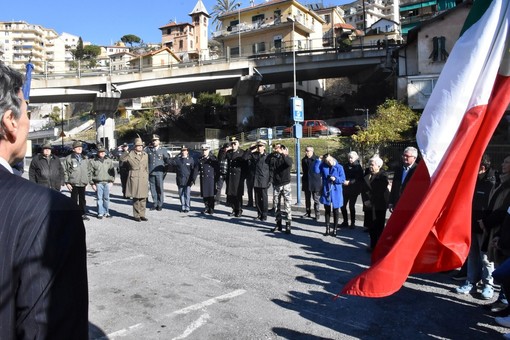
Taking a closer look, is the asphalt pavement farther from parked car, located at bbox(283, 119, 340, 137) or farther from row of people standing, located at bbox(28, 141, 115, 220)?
parked car, located at bbox(283, 119, 340, 137)

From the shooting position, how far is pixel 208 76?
43.4 metres

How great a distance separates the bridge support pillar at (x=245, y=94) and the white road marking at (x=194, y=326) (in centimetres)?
4026

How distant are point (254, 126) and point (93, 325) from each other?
44.0 meters

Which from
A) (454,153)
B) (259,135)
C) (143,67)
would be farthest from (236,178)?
(143,67)

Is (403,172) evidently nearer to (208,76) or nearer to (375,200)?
(375,200)

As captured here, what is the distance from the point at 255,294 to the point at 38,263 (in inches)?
177

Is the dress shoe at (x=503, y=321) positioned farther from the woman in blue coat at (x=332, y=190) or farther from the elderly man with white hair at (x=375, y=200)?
the woman in blue coat at (x=332, y=190)

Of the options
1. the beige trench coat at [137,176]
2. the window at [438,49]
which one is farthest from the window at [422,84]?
the beige trench coat at [137,176]

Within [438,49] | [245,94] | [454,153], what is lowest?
[454,153]

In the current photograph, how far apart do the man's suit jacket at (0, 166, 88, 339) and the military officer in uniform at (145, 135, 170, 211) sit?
11445 mm

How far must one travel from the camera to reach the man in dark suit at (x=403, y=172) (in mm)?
7621

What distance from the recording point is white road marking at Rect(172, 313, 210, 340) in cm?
442

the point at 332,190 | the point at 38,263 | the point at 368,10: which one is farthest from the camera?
the point at 368,10

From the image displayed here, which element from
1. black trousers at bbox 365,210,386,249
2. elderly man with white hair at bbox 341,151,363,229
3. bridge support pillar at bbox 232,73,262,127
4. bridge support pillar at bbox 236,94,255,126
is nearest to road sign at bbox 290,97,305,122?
elderly man with white hair at bbox 341,151,363,229
